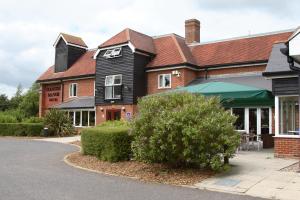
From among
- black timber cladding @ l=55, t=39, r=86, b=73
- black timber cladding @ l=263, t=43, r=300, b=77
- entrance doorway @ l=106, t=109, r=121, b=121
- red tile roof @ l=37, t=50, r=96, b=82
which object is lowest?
entrance doorway @ l=106, t=109, r=121, b=121

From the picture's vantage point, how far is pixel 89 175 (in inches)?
456

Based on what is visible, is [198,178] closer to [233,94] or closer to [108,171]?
[108,171]

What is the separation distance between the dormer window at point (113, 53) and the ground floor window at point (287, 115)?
1679 cm

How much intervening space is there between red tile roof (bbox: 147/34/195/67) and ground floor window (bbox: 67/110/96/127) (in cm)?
719

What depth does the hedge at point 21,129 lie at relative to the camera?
29.8 m

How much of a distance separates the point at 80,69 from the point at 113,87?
21.2 feet

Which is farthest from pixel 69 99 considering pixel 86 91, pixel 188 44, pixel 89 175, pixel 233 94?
pixel 89 175

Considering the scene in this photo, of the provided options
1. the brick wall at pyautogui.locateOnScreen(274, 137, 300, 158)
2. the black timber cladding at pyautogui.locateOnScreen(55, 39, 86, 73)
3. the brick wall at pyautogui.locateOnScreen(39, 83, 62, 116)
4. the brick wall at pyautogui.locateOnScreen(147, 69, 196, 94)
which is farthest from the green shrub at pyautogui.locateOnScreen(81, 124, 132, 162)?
the black timber cladding at pyautogui.locateOnScreen(55, 39, 86, 73)

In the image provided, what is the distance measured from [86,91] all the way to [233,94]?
2099 cm

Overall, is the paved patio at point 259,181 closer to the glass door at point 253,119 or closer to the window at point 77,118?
the glass door at point 253,119

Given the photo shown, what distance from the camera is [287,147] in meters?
14.7

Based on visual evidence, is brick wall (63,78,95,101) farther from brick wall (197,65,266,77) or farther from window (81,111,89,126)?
brick wall (197,65,266,77)

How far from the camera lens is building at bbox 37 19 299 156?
25062mm

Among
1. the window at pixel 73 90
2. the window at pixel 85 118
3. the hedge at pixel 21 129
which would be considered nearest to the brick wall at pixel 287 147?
the hedge at pixel 21 129
